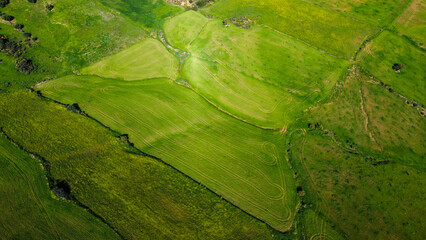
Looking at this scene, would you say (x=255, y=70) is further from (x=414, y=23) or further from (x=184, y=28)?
(x=414, y=23)

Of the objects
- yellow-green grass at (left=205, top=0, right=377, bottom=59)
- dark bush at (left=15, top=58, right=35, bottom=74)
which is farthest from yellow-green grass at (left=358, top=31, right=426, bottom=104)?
dark bush at (left=15, top=58, right=35, bottom=74)

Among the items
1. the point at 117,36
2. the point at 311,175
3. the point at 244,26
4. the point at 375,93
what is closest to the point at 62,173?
the point at 117,36

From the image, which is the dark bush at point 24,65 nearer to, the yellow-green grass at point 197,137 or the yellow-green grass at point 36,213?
the yellow-green grass at point 197,137

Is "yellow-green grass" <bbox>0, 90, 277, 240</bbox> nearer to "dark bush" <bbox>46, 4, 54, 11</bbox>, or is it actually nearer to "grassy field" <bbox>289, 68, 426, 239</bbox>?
"grassy field" <bbox>289, 68, 426, 239</bbox>

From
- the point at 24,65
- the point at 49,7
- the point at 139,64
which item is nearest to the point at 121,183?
the point at 139,64

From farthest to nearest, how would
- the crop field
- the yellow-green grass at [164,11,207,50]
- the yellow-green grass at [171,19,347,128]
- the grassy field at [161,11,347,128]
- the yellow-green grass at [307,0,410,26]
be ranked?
1. the yellow-green grass at [307,0,410,26]
2. the yellow-green grass at [164,11,207,50]
3. the grassy field at [161,11,347,128]
4. the yellow-green grass at [171,19,347,128]
5. the crop field

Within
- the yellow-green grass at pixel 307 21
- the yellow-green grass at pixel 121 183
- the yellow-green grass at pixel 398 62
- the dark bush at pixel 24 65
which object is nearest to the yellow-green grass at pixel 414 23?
the yellow-green grass at pixel 398 62

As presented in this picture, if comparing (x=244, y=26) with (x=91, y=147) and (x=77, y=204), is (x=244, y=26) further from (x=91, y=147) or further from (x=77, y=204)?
(x=77, y=204)
